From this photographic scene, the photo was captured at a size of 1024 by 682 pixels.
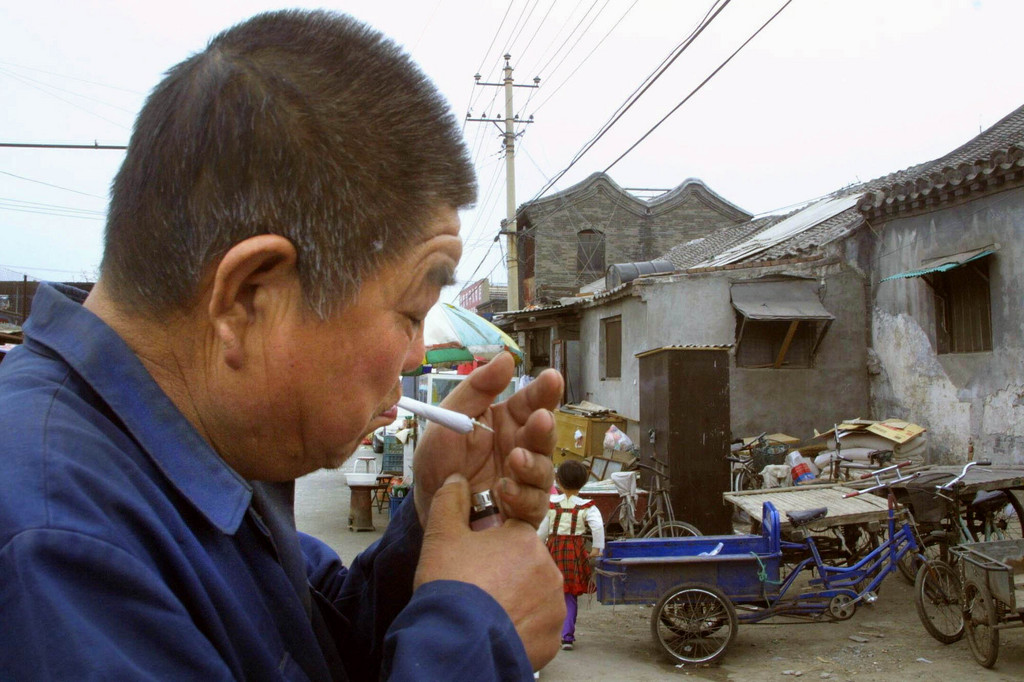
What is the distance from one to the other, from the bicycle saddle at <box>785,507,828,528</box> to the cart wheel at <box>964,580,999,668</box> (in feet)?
3.61

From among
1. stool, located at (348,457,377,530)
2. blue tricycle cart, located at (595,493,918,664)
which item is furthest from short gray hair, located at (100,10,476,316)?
stool, located at (348,457,377,530)

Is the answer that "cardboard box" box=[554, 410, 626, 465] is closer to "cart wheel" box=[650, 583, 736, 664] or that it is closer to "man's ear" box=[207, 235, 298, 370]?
"cart wheel" box=[650, 583, 736, 664]

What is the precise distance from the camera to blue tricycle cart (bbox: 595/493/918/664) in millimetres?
5996

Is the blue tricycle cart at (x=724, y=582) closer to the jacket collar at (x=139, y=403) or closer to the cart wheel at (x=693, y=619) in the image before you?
the cart wheel at (x=693, y=619)

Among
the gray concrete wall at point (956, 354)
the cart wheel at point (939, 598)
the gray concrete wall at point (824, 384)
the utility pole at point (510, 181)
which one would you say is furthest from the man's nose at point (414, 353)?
the utility pole at point (510, 181)

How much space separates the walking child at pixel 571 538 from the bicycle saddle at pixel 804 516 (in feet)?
5.00

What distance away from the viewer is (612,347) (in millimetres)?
14398

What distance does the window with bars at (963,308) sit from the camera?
9.81 meters

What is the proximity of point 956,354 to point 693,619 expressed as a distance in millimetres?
6451

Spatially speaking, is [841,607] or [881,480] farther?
[881,480]

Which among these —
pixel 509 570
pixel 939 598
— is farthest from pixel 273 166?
pixel 939 598

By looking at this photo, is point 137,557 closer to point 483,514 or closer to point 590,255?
point 483,514

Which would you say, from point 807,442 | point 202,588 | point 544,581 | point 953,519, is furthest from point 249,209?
point 807,442

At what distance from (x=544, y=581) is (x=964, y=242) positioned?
10.8m
